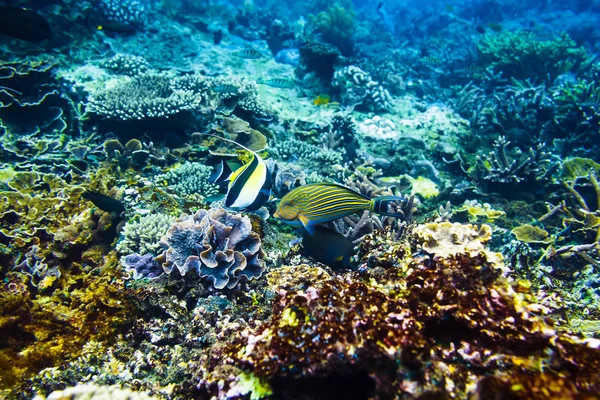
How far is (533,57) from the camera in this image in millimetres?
11219

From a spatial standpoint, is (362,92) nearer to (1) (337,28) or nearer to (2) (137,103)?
(2) (137,103)

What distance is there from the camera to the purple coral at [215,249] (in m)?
2.83

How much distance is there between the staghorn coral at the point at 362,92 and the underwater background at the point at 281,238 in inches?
3.4

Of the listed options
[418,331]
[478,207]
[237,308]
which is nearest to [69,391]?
[237,308]

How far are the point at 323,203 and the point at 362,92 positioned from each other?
7855 millimetres

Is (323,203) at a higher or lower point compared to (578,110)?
lower

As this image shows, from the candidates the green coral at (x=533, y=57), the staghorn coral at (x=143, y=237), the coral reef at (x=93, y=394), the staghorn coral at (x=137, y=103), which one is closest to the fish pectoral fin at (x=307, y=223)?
the coral reef at (x=93, y=394)

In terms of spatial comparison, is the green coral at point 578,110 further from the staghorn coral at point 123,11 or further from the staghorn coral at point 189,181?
the staghorn coral at point 123,11

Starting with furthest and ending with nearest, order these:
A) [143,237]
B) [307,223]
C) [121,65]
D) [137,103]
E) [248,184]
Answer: [121,65] < [137,103] < [143,237] < [248,184] < [307,223]

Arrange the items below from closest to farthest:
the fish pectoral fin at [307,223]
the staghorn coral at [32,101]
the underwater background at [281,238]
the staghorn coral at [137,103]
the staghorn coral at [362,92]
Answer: the underwater background at [281,238] < the fish pectoral fin at [307,223] < the staghorn coral at [137,103] < the staghorn coral at [32,101] < the staghorn coral at [362,92]

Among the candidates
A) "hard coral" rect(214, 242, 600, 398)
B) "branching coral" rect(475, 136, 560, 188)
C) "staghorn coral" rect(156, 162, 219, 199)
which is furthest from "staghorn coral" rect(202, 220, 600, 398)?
"branching coral" rect(475, 136, 560, 188)

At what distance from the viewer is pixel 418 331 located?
162 centimetres

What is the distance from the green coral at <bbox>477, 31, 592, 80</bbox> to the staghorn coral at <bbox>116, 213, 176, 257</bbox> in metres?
13.7

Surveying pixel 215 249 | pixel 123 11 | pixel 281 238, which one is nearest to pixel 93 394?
pixel 215 249
